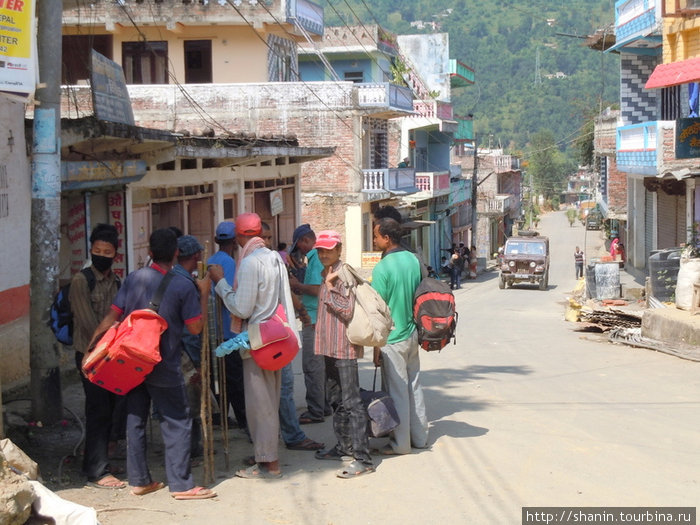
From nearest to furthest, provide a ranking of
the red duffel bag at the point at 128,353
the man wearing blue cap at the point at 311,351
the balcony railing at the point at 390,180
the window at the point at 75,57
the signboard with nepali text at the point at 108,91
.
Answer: the red duffel bag at the point at 128,353 < the man wearing blue cap at the point at 311,351 < the signboard with nepali text at the point at 108,91 < the window at the point at 75,57 < the balcony railing at the point at 390,180

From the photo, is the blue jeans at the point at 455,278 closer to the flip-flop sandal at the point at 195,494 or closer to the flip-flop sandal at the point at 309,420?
the flip-flop sandal at the point at 309,420

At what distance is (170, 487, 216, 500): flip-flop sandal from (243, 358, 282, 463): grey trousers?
52 centimetres

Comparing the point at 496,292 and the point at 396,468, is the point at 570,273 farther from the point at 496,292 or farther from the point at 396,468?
the point at 396,468

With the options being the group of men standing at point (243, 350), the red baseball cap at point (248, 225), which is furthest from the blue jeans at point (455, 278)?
the red baseball cap at point (248, 225)

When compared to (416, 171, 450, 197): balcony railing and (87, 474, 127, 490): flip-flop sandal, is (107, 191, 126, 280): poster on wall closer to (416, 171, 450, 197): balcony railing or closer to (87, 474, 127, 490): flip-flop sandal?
(87, 474, 127, 490): flip-flop sandal

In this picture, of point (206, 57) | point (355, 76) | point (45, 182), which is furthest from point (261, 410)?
point (355, 76)

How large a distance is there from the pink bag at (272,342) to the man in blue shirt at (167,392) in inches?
16.4

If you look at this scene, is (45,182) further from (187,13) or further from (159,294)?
(187,13)

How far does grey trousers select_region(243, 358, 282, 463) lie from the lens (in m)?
6.61

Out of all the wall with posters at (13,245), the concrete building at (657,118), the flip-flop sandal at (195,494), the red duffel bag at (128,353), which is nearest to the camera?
the red duffel bag at (128,353)

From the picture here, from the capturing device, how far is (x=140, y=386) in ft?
20.5

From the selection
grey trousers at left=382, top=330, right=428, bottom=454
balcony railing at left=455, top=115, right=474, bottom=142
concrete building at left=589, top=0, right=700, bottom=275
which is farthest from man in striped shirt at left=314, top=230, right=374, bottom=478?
balcony railing at left=455, top=115, right=474, bottom=142

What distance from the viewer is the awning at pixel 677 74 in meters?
18.2

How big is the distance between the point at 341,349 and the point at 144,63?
2394 cm
